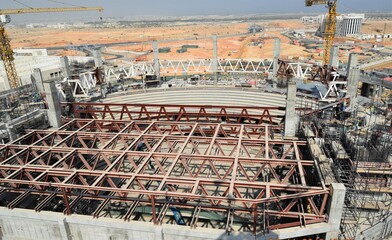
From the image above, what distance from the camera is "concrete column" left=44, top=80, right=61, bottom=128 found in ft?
76.1

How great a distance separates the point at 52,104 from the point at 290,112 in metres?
20.1

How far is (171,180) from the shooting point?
556 inches

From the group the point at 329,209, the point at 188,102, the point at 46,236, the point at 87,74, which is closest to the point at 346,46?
the point at 188,102

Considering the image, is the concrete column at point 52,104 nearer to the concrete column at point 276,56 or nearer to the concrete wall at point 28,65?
the concrete column at point 276,56

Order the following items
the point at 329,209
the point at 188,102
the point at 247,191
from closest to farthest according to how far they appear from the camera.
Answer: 1. the point at 329,209
2. the point at 247,191
3. the point at 188,102

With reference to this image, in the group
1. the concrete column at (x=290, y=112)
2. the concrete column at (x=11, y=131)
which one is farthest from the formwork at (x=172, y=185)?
the concrete column at (x=290, y=112)

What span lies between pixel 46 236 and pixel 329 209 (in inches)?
581

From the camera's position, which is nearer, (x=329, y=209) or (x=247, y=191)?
(x=329, y=209)

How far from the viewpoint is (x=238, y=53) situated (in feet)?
317

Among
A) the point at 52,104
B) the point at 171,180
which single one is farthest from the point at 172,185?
the point at 52,104

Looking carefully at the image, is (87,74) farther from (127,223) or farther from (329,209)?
(329,209)

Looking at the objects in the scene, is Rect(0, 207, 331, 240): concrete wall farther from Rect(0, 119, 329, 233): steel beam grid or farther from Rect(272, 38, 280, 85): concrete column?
Rect(272, 38, 280, 85): concrete column

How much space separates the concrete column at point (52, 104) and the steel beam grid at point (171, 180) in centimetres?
107

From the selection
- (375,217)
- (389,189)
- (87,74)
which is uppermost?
(87,74)
